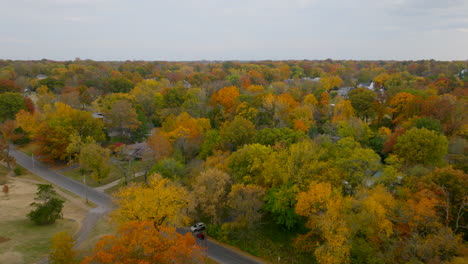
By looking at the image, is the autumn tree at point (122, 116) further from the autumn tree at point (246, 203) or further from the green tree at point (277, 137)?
the autumn tree at point (246, 203)

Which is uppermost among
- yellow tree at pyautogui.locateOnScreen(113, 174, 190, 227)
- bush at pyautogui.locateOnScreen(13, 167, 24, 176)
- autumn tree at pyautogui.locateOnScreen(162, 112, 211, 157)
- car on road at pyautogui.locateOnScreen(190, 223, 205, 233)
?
autumn tree at pyautogui.locateOnScreen(162, 112, 211, 157)

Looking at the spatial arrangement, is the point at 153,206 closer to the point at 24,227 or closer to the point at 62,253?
the point at 62,253

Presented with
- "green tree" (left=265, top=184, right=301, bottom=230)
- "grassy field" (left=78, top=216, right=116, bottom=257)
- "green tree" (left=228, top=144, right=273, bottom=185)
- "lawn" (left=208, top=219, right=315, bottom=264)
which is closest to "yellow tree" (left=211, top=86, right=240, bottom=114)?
"green tree" (left=228, top=144, right=273, bottom=185)

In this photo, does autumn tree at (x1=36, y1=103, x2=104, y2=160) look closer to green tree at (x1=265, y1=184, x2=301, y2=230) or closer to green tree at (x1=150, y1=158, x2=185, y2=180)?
green tree at (x1=150, y1=158, x2=185, y2=180)

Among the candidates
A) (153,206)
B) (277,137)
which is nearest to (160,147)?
(277,137)

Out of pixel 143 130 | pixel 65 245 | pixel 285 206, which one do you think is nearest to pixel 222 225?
pixel 285 206

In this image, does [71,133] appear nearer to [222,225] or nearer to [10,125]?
[10,125]
